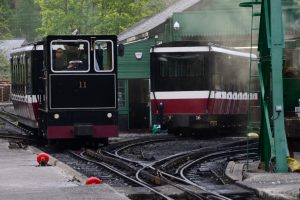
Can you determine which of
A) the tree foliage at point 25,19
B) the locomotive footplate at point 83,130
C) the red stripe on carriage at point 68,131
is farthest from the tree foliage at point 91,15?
the tree foliage at point 25,19

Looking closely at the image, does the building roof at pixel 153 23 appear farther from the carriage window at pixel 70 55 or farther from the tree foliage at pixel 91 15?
the carriage window at pixel 70 55

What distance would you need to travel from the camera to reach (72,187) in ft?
43.0

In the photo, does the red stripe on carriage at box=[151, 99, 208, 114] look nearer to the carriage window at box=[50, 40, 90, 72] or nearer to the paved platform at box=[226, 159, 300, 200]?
the carriage window at box=[50, 40, 90, 72]

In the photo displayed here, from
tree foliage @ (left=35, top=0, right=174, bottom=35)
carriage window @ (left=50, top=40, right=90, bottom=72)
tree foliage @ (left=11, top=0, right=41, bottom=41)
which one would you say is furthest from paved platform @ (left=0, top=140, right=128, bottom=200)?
tree foliage @ (left=11, top=0, right=41, bottom=41)

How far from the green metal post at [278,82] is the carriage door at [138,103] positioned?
18.3 metres

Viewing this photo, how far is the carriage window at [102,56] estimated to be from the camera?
71.8 ft

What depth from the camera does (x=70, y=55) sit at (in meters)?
22.0

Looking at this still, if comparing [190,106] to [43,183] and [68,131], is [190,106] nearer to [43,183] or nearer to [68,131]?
[68,131]

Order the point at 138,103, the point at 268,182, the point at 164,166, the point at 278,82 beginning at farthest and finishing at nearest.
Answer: the point at 138,103, the point at 164,166, the point at 278,82, the point at 268,182

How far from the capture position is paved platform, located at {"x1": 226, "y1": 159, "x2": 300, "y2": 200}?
11812mm

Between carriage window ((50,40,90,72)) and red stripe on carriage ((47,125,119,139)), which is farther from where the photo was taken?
carriage window ((50,40,90,72))

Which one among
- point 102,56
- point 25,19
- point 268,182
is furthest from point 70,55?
point 25,19

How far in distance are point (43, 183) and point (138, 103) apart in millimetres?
19279

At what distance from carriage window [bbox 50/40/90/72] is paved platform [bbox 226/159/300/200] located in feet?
21.8
